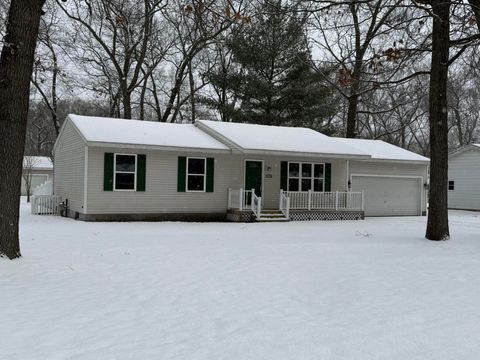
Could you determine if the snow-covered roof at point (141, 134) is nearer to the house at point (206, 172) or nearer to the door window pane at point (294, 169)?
the house at point (206, 172)

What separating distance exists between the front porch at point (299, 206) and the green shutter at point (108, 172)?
4.41 m

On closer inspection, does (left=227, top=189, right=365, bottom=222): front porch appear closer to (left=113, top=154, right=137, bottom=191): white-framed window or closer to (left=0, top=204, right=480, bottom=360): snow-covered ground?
(left=113, top=154, right=137, bottom=191): white-framed window

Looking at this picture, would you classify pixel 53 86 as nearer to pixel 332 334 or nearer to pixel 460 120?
pixel 332 334

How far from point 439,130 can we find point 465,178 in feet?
56.9

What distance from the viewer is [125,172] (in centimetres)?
1670

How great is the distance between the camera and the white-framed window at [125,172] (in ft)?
54.4

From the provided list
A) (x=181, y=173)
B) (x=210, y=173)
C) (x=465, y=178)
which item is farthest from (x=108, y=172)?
(x=465, y=178)

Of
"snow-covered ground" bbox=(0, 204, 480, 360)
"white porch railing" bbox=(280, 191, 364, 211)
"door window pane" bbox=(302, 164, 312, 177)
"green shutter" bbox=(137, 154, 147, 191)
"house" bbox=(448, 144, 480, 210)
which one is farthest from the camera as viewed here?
"house" bbox=(448, 144, 480, 210)

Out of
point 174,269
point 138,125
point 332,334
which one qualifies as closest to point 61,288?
point 174,269

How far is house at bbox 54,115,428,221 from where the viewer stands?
1652cm

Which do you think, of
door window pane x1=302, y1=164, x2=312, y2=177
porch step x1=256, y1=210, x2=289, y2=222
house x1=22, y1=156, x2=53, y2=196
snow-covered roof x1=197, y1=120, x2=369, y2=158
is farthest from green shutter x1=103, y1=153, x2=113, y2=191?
house x1=22, y1=156, x2=53, y2=196

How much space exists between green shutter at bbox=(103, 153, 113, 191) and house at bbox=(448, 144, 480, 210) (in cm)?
1976

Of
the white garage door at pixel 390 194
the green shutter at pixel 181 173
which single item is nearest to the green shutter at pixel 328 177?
the white garage door at pixel 390 194

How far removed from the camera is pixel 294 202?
1903 cm
